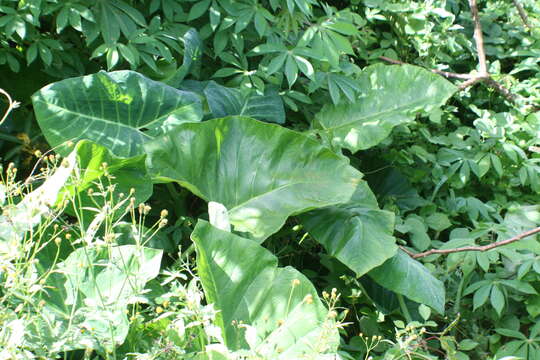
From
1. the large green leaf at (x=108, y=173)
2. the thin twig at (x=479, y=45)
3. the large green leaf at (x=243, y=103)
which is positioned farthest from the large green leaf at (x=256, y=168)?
the thin twig at (x=479, y=45)

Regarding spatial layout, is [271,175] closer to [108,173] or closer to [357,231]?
[357,231]

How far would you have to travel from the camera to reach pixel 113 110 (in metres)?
2.30

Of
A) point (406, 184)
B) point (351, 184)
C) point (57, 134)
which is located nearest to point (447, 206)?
point (406, 184)

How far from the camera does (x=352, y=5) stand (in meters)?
3.24

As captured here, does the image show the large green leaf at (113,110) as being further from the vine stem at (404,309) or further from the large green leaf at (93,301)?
the vine stem at (404,309)

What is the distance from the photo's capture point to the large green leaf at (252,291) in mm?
1723

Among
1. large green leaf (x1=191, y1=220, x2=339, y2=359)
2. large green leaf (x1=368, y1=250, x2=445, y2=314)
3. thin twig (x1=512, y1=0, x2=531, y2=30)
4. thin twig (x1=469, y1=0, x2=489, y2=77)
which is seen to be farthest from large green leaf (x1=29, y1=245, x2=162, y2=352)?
thin twig (x1=512, y1=0, x2=531, y2=30)

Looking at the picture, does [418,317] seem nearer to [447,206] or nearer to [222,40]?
[447,206]

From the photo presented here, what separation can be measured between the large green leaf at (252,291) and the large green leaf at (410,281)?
1.55 ft

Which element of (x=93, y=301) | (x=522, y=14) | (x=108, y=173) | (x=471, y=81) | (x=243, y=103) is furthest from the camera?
(x=522, y=14)

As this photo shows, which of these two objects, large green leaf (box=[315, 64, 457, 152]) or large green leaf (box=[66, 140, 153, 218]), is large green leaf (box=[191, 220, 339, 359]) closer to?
large green leaf (box=[66, 140, 153, 218])

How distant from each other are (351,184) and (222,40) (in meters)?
0.77

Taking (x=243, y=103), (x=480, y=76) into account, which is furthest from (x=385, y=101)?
(x=480, y=76)

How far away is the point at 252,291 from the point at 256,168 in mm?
547
